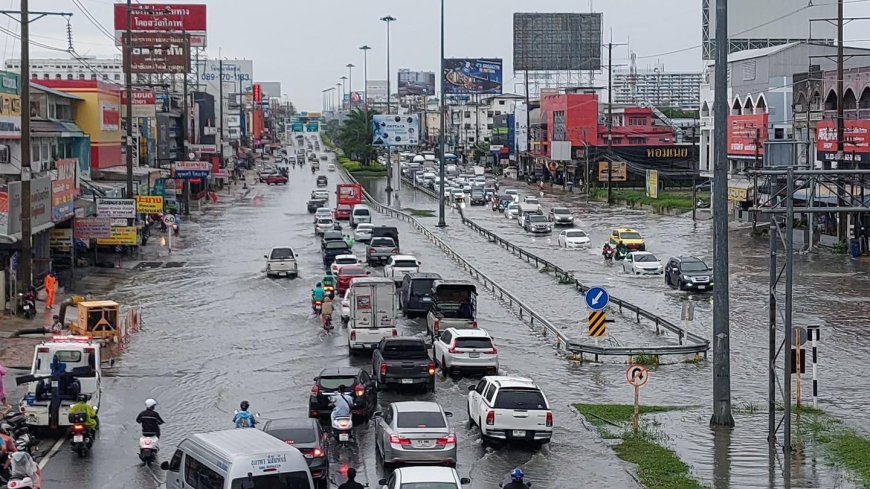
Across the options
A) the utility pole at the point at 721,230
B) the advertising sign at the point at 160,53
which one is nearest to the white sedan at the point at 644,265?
the utility pole at the point at 721,230

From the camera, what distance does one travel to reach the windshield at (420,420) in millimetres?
22141

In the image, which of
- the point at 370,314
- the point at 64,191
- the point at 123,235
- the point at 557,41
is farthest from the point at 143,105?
the point at 557,41

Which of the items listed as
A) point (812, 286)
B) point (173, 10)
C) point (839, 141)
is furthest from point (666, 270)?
point (173, 10)

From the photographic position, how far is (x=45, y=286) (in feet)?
149

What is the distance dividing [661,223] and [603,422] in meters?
60.3

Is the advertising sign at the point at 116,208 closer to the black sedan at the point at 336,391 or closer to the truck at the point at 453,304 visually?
the truck at the point at 453,304

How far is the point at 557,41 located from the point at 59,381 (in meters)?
150

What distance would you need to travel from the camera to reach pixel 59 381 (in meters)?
24.8

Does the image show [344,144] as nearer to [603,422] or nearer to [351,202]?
[351,202]

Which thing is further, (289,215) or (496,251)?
(289,215)

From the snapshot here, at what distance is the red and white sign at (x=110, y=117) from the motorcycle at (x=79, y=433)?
5076 centimetres

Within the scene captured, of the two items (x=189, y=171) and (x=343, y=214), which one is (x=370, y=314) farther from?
(x=189, y=171)

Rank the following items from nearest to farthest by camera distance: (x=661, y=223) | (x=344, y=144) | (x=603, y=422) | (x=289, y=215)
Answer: (x=603, y=422), (x=661, y=223), (x=289, y=215), (x=344, y=144)

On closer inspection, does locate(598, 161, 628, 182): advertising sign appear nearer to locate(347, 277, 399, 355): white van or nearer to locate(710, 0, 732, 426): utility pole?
locate(347, 277, 399, 355): white van
